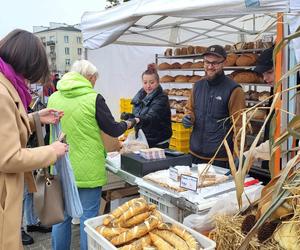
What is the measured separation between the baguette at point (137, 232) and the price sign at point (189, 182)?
442 millimetres

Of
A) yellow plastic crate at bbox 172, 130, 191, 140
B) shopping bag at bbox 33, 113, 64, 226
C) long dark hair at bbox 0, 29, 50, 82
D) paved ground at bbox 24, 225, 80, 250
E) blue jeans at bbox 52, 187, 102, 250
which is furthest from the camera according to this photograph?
yellow plastic crate at bbox 172, 130, 191, 140

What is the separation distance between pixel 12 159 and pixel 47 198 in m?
0.52

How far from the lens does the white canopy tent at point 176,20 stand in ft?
7.10

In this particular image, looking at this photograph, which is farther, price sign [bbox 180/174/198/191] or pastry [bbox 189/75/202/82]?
pastry [bbox 189/75/202/82]

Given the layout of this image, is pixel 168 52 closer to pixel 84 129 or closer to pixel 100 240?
pixel 84 129

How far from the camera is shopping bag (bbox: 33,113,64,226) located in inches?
72.4

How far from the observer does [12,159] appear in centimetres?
140

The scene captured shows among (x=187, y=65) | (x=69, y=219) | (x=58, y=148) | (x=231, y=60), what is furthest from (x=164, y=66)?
(x=58, y=148)

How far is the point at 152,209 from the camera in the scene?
1.60 m

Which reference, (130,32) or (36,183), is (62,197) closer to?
(36,183)

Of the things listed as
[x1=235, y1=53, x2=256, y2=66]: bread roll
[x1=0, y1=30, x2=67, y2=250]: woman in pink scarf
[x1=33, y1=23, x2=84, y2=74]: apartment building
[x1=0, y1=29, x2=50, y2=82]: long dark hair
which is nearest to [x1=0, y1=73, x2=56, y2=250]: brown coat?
[x1=0, y1=30, x2=67, y2=250]: woman in pink scarf

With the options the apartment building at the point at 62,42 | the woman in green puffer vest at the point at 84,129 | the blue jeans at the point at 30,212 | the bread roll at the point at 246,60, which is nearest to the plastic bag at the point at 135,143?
the woman in green puffer vest at the point at 84,129

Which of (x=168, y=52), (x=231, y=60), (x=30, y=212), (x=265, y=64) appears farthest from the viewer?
(x=168, y=52)

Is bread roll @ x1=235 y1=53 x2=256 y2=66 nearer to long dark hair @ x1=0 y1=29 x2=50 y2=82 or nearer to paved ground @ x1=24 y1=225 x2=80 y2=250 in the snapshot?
paved ground @ x1=24 y1=225 x2=80 y2=250
